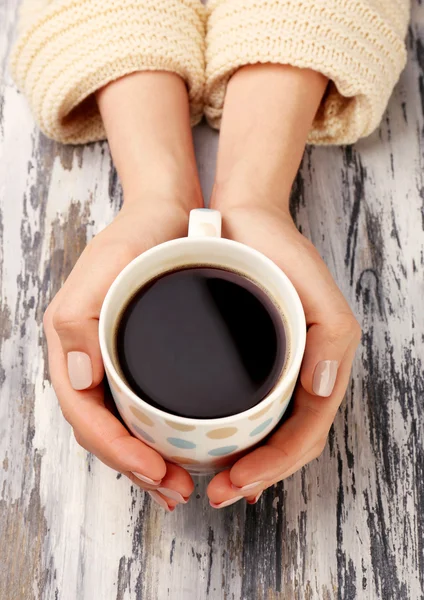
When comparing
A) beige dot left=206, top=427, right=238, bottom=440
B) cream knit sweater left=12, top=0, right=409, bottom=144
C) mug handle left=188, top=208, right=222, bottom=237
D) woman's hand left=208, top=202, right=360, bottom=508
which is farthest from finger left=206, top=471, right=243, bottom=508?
cream knit sweater left=12, top=0, right=409, bottom=144

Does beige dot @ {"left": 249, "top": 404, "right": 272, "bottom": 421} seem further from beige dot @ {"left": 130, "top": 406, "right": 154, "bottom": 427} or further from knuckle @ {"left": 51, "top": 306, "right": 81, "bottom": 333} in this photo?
knuckle @ {"left": 51, "top": 306, "right": 81, "bottom": 333}

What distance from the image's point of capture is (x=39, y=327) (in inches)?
27.4

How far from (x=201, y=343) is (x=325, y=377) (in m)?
0.12

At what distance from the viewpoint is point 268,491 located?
619 millimetres

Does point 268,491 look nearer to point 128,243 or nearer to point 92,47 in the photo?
point 128,243

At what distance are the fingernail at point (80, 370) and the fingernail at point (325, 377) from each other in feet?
0.65

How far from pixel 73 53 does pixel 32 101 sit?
0.09 meters

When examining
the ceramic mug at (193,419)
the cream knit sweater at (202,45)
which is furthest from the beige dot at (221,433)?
the cream knit sweater at (202,45)

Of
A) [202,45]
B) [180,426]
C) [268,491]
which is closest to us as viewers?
[180,426]

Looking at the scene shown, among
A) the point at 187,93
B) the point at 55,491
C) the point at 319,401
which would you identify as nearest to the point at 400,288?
the point at 319,401

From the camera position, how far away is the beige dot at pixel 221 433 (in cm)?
40

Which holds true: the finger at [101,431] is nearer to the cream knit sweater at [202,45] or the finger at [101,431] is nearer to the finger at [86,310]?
the finger at [86,310]

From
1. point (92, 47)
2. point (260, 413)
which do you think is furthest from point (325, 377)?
point (92, 47)

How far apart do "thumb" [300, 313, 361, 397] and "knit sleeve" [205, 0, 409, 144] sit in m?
0.35
